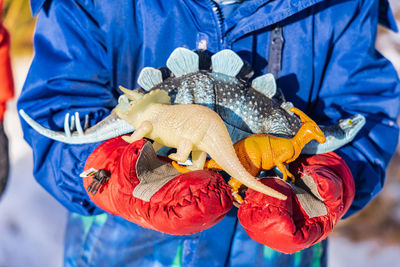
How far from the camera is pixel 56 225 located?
114 inches

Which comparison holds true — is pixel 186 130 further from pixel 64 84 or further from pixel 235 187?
pixel 64 84

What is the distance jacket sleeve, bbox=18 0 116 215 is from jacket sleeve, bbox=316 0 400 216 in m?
0.71

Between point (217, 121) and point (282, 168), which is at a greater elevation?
point (217, 121)

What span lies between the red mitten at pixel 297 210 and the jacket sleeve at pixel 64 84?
52cm

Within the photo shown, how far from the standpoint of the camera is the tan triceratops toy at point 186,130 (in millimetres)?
778

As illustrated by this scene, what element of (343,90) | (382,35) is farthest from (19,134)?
(382,35)

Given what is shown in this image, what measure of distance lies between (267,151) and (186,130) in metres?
0.18

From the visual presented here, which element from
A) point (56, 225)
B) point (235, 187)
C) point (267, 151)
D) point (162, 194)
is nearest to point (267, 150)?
point (267, 151)

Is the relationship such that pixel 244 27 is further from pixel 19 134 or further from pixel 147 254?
pixel 19 134

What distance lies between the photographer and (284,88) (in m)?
Answer: 1.20

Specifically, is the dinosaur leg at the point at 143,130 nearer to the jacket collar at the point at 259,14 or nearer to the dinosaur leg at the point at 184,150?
the dinosaur leg at the point at 184,150

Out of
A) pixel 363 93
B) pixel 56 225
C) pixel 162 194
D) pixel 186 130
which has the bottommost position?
pixel 56 225

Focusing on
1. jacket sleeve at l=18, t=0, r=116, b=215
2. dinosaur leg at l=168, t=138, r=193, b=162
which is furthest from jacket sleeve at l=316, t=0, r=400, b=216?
jacket sleeve at l=18, t=0, r=116, b=215

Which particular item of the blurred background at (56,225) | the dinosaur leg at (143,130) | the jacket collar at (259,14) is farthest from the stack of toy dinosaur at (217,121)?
the blurred background at (56,225)
